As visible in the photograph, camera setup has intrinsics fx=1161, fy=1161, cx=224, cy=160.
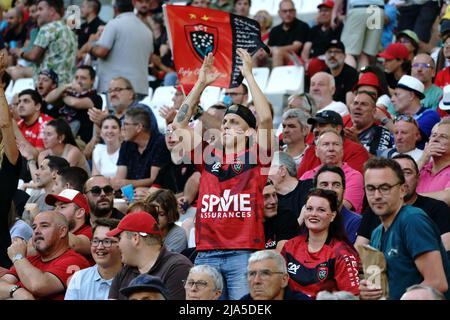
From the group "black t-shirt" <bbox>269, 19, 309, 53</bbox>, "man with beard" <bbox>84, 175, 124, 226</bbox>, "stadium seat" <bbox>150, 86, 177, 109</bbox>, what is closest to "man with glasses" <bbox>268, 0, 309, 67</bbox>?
"black t-shirt" <bbox>269, 19, 309, 53</bbox>

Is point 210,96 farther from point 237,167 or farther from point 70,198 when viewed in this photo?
point 237,167

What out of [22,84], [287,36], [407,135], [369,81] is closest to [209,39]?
[407,135]

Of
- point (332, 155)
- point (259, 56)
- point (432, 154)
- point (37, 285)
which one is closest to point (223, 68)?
point (332, 155)

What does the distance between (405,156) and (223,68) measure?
7.28ft

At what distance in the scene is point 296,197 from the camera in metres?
9.88

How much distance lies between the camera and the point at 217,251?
27.8ft

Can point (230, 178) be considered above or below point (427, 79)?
above

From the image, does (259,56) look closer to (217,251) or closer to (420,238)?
(217,251)

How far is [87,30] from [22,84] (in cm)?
141

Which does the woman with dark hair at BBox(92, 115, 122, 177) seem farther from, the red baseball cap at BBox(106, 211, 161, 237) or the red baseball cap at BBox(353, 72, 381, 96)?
the red baseball cap at BBox(106, 211, 161, 237)

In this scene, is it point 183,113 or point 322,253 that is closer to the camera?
point 322,253

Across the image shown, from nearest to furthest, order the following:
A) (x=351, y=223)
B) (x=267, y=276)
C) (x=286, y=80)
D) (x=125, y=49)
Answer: (x=267, y=276)
(x=351, y=223)
(x=125, y=49)
(x=286, y=80)

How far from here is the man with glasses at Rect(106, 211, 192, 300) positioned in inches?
328

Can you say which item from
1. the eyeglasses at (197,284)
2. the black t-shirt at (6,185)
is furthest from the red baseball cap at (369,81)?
the eyeglasses at (197,284)
